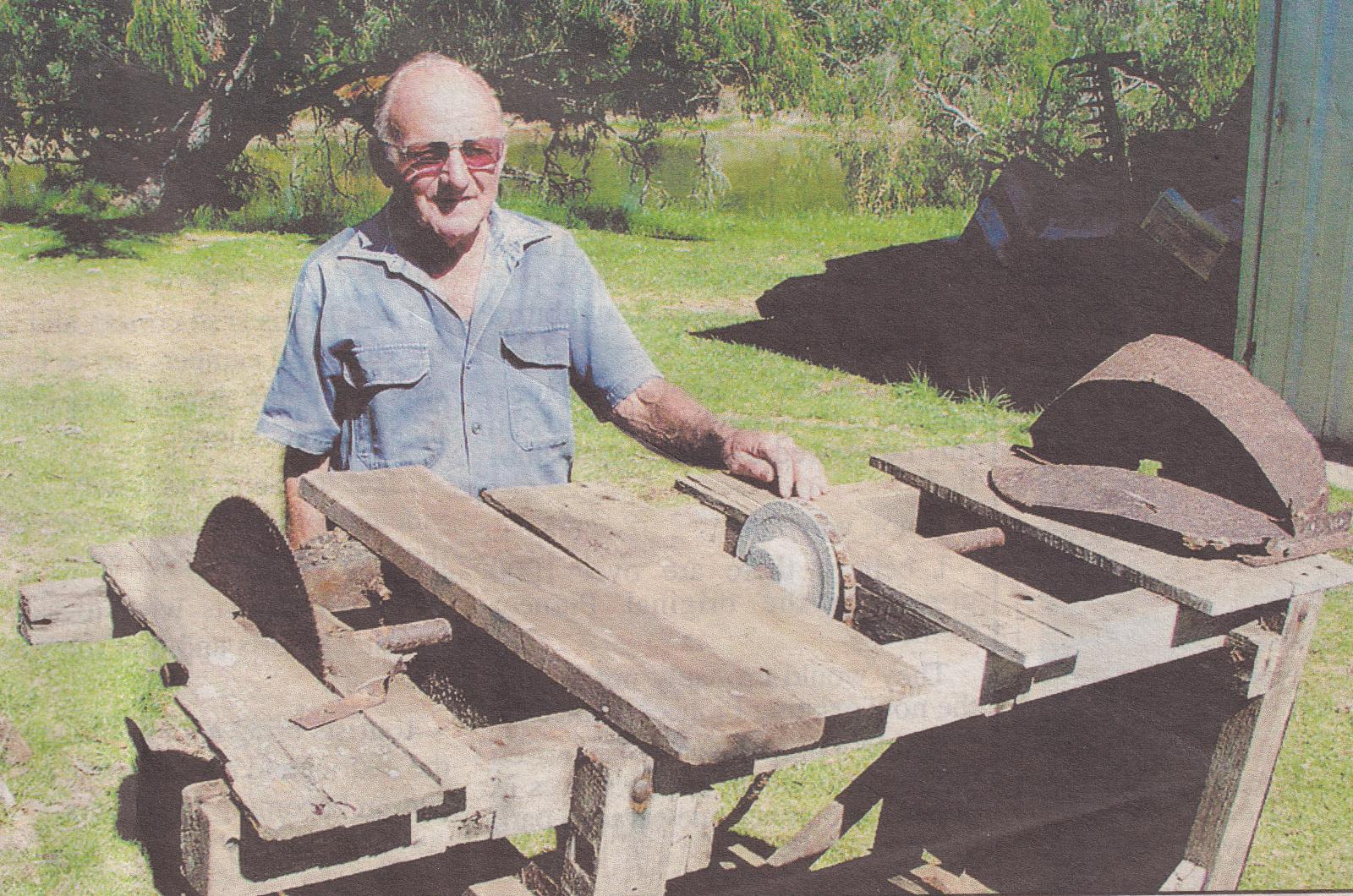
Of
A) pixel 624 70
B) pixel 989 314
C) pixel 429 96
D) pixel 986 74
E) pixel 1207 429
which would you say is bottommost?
pixel 989 314

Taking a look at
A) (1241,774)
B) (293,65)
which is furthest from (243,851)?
(293,65)

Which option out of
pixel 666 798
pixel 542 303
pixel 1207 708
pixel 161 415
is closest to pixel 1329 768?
pixel 1207 708

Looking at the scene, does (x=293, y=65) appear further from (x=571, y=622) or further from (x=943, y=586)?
(x=571, y=622)

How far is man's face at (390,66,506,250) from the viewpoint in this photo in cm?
274

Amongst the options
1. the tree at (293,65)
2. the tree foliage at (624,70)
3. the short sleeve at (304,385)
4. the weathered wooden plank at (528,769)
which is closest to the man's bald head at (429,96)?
the short sleeve at (304,385)

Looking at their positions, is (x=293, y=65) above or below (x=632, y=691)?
above

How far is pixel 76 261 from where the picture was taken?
388 inches

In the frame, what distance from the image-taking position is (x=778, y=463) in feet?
7.75

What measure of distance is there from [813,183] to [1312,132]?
8.39 m

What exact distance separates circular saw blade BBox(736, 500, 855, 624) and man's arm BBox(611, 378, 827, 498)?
219mm

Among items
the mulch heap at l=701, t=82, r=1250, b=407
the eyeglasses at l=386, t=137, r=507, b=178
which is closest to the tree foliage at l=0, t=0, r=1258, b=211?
the mulch heap at l=701, t=82, r=1250, b=407

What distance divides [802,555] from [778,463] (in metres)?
0.36

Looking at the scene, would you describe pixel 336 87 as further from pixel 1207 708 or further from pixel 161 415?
pixel 1207 708

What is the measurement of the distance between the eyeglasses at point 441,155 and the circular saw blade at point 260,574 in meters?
1.01
